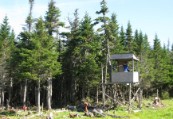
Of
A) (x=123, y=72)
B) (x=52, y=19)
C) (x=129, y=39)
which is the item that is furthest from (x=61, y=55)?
(x=123, y=72)

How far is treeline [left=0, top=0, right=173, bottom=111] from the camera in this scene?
43.8 metres

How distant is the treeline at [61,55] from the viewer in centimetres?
4381

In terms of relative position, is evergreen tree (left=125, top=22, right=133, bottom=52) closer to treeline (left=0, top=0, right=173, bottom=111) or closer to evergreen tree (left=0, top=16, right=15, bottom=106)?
treeline (left=0, top=0, right=173, bottom=111)

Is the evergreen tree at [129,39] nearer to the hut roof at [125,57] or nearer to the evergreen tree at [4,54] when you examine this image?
the evergreen tree at [4,54]

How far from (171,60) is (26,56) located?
1822 inches

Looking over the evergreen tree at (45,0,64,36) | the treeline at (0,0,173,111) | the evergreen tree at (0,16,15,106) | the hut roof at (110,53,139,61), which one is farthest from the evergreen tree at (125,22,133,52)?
the hut roof at (110,53,139,61)

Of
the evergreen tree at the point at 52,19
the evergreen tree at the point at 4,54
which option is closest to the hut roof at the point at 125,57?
the evergreen tree at the point at 52,19

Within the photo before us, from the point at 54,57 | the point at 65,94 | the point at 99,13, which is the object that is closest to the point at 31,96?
the point at 65,94

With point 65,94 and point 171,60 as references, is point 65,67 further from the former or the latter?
point 171,60

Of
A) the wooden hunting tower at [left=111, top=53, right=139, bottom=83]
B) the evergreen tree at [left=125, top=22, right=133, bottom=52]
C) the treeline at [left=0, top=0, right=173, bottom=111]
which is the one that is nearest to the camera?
the wooden hunting tower at [left=111, top=53, right=139, bottom=83]

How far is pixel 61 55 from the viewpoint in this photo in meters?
56.1

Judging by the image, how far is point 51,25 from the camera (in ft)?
169

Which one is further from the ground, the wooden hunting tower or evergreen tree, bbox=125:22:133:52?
evergreen tree, bbox=125:22:133:52

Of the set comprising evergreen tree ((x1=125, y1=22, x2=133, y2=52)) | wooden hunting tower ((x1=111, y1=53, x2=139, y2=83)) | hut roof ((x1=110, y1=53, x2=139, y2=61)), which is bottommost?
wooden hunting tower ((x1=111, y1=53, x2=139, y2=83))
